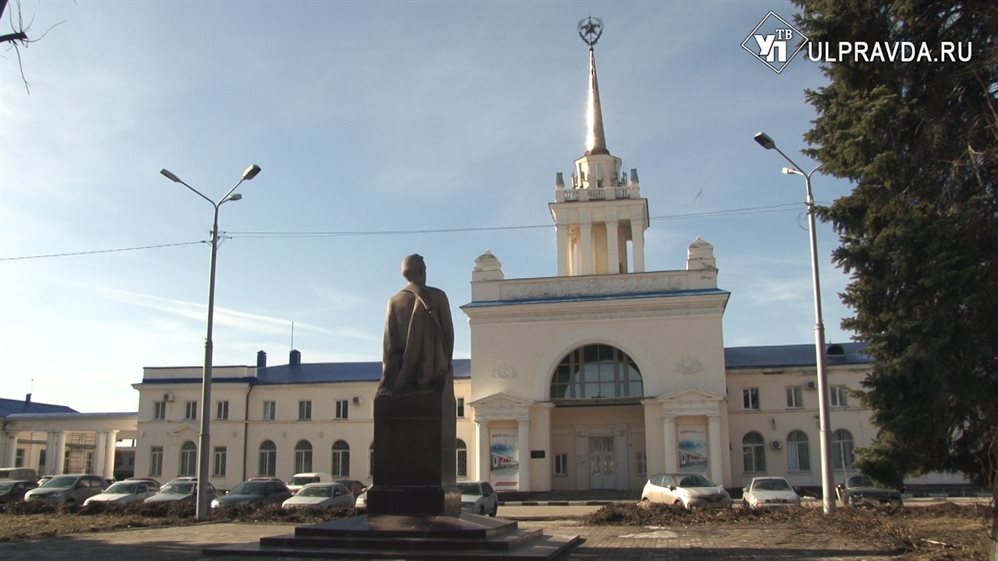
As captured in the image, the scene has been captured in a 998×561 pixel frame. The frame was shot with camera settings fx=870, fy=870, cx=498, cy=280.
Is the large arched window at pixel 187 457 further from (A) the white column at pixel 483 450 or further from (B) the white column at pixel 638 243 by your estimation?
(B) the white column at pixel 638 243

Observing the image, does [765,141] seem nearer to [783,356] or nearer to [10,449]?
[783,356]

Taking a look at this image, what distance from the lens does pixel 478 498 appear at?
2344 centimetres

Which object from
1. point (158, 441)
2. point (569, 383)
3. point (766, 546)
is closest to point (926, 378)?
point (766, 546)

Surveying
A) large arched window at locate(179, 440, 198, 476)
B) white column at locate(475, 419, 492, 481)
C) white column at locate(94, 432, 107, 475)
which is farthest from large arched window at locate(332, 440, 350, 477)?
white column at locate(94, 432, 107, 475)

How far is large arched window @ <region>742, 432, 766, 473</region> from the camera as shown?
38.1m

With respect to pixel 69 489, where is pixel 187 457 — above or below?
above

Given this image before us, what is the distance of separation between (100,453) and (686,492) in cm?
3715

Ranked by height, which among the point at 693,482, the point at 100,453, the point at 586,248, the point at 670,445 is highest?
the point at 586,248

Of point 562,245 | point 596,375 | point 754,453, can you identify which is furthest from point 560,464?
point 562,245

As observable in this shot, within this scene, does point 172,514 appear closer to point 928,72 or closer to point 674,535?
point 674,535

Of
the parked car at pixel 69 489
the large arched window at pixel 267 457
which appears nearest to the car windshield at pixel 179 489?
the parked car at pixel 69 489

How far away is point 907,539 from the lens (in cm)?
1244

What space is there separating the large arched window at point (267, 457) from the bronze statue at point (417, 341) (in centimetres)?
3193

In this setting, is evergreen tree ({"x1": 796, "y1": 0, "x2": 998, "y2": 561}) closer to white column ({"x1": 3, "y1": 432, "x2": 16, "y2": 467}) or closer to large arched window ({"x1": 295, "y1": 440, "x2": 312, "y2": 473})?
large arched window ({"x1": 295, "y1": 440, "x2": 312, "y2": 473})
